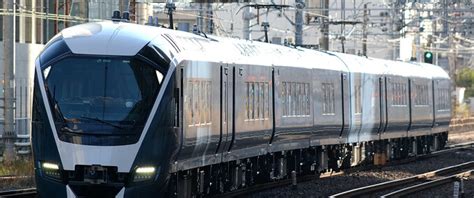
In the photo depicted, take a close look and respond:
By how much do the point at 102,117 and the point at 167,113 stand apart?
0.98 m

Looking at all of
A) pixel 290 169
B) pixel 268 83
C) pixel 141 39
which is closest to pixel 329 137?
pixel 290 169

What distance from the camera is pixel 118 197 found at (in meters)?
15.3

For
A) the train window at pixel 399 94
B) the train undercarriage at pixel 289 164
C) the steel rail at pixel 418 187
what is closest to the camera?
the train undercarriage at pixel 289 164

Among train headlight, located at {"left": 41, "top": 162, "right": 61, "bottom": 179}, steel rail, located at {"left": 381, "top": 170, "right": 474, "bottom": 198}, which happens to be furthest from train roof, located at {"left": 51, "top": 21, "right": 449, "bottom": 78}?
steel rail, located at {"left": 381, "top": 170, "right": 474, "bottom": 198}

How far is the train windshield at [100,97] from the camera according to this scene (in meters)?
15.4

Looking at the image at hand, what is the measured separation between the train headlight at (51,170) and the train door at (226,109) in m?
4.34

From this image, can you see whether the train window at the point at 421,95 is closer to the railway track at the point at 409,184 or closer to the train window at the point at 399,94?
the train window at the point at 399,94

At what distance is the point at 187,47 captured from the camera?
→ 1781cm

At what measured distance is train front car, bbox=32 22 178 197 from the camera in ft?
50.3

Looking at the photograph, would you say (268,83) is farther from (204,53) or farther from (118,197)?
(118,197)

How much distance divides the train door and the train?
0.08 feet

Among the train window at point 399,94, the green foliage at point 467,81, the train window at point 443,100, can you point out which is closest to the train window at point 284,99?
the train window at point 399,94

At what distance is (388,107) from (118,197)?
20849 millimetres

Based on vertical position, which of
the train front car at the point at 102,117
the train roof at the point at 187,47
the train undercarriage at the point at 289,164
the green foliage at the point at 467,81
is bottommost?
the train undercarriage at the point at 289,164
